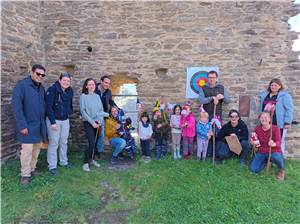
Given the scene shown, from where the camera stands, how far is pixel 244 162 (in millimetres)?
4633

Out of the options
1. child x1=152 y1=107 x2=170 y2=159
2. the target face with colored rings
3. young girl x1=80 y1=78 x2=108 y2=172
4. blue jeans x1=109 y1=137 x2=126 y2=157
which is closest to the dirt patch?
young girl x1=80 y1=78 x2=108 y2=172

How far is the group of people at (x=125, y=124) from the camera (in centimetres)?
381

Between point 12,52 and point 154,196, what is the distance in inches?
151

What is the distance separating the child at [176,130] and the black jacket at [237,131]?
846 mm

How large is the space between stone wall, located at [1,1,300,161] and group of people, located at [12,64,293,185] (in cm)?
65

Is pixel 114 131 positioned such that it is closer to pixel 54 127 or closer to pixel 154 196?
pixel 54 127

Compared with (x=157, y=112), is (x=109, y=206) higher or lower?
lower

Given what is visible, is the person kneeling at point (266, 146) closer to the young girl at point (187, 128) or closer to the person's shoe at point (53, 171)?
the young girl at point (187, 128)

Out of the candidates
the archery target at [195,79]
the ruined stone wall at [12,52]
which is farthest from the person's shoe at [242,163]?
the ruined stone wall at [12,52]

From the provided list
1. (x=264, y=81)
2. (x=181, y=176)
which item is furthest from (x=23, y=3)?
(x=264, y=81)

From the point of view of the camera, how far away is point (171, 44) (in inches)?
208

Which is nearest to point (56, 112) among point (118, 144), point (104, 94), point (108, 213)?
point (104, 94)

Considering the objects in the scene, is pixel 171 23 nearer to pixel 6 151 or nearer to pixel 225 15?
pixel 225 15

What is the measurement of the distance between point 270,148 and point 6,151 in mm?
4927
